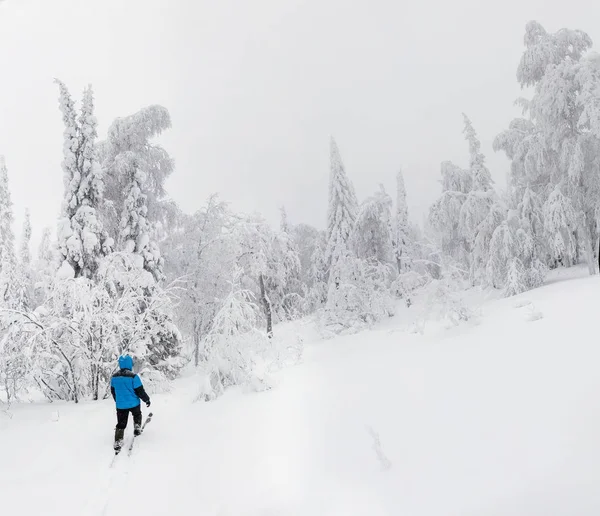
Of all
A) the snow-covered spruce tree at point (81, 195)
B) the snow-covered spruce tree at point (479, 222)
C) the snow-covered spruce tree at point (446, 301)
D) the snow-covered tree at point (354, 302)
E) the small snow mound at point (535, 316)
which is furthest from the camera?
the snow-covered tree at point (354, 302)

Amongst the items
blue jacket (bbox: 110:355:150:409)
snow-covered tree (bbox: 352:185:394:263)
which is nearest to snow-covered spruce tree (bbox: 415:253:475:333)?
blue jacket (bbox: 110:355:150:409)

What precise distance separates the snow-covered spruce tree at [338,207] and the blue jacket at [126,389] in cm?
2062

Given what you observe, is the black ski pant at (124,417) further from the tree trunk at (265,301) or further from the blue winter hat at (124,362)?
the tree trunk at (265,301)

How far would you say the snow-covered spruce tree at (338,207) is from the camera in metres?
26.8

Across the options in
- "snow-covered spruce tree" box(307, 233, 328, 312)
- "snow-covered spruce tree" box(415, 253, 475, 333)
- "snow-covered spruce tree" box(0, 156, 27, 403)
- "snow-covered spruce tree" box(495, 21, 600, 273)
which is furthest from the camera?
"snow-covered spruce tree" box(307, 233, 328, 312)

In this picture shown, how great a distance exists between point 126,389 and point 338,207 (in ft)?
73.5

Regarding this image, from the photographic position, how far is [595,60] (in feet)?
46.3

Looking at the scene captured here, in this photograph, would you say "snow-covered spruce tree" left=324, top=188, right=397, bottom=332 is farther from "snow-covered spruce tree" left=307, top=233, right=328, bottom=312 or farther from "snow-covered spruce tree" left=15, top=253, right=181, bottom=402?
"snow-covered spruce tree" left=15, top=253, right=181, bottom=402

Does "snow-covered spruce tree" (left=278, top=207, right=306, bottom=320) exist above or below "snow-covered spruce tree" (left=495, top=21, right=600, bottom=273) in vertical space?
below

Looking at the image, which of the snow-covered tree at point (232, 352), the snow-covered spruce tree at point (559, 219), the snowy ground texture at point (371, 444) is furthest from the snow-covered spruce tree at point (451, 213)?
the snow-covered tree at point (232, 352)

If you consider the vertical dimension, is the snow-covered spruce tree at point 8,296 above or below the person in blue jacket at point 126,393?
above

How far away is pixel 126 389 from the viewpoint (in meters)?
6.39

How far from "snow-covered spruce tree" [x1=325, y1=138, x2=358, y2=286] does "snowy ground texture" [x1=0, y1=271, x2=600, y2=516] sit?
62.2 feet

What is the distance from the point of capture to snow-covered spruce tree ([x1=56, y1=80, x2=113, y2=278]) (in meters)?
12.7
